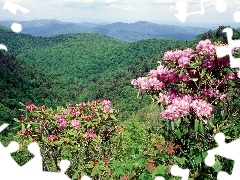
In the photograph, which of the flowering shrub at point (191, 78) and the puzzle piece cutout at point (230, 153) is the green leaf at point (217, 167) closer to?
the puzzle piece cutout at point (230, 153)

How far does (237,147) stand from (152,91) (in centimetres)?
107

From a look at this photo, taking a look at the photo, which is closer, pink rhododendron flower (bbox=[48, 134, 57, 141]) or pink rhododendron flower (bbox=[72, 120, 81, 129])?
pink rhododendron flower (bbox=[48, 134, 57, 141])

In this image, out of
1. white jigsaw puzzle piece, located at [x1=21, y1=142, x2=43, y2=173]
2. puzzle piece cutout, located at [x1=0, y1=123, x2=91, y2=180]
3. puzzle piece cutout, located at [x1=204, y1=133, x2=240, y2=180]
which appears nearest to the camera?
puzzle piece cutout, located at [x1=204, y1=133, x2=240, y2=180]

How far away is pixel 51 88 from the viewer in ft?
293

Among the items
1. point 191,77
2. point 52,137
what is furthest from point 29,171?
point 191,77

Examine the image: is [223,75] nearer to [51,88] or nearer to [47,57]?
[51,88]

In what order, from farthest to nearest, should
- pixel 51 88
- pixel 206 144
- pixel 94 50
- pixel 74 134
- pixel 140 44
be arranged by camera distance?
pixel 94 50 < pixel 140 44 < pixel 51 88 < pixel 74 134 < pixel 206 144

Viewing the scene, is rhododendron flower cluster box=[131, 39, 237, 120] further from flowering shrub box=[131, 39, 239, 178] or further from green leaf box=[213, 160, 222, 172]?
green leaf box=[213, 160, 222, 172]

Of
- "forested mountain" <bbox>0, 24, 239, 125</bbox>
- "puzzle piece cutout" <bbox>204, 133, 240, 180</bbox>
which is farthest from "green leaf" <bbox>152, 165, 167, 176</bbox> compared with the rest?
"forested mountain" <bbox>0, 24, 239, 125</bbox>

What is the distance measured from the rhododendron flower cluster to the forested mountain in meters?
44.2

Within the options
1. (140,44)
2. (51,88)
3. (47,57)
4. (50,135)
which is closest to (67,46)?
(47,57)

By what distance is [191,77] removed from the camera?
385 centimetres

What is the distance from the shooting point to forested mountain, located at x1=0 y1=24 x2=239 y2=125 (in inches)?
2793

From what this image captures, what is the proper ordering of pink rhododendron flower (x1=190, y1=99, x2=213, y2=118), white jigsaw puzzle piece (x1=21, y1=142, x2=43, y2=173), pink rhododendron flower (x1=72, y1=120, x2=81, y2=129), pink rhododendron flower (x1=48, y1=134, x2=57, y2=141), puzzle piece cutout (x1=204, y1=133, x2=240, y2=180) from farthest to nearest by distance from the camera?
pink rhododendron flower (x1=72, y1=120, x2=81, y2=129), pink rhododendron flower (x1=48, y1=134, x2=57, y2=141), white jigsaw puzzle piece (x1=21, y1=142, x2=43, y2=173), pink rhododendron flower (x1=190, y1=99, x2=213, y2=118), puzzle piece cutout (x1=204, y1=133, x2=240, y2=180)
